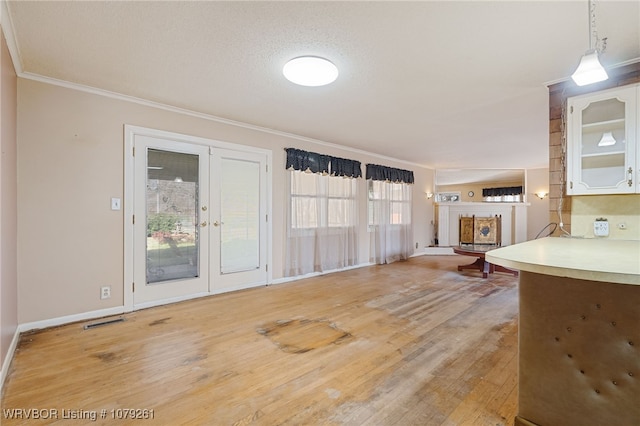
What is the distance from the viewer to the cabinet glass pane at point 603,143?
221cm

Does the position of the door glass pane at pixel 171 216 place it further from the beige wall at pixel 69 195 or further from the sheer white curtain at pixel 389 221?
the sheer white curtain at pixel 389 221

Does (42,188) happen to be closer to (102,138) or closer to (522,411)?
(102,138)

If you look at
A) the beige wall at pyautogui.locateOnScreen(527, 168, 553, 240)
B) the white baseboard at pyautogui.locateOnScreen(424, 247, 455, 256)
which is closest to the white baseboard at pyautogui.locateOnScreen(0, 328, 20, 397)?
the white baseboard at pyautogui.locateOnScreen(424, 247, 455, 256)

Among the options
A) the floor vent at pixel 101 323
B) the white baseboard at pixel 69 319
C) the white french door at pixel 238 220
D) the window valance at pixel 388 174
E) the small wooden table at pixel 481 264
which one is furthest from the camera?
the window valance at pixel 388 174

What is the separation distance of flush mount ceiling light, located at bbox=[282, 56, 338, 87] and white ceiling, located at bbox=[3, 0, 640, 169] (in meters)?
0.06

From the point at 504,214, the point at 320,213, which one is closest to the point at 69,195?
the point at 320,213

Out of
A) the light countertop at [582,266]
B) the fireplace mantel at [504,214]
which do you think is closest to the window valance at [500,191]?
the fireplace mantel at [504,214]

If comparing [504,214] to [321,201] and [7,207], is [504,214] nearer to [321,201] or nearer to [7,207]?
[321,201]

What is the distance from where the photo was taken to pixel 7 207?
7.19ft

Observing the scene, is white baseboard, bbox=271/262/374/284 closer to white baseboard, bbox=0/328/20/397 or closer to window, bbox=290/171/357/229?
window, bbox=290/171/357/229

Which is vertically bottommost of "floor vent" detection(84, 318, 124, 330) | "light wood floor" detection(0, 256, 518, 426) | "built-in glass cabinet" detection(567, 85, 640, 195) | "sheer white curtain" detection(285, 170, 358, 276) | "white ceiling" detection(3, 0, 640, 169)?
"light wood floor" detection(0, 256, 518, 426)

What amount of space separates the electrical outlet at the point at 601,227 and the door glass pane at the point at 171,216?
13.3 ft

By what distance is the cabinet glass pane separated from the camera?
2.21 m

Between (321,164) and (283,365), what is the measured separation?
→ 351cm
